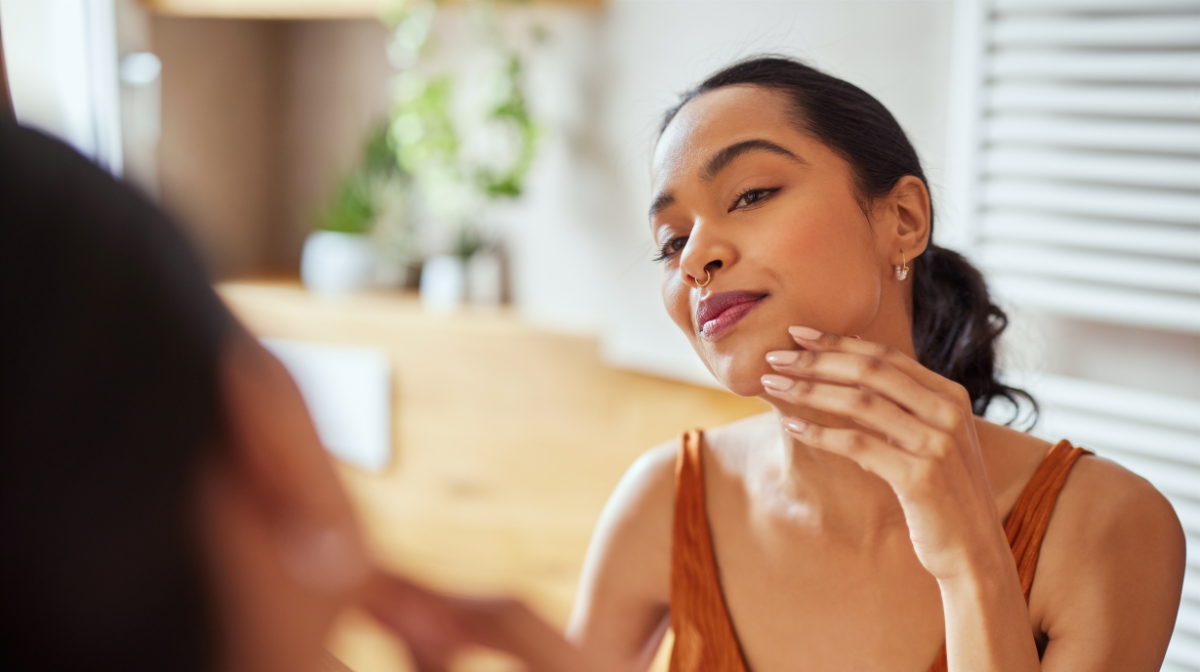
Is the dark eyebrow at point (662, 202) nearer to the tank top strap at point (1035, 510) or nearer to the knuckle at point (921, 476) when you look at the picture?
the knuckle at point (921, 476)

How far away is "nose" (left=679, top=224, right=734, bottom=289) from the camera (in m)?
0.78

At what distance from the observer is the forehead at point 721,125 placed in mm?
817

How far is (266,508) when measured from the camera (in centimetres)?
25

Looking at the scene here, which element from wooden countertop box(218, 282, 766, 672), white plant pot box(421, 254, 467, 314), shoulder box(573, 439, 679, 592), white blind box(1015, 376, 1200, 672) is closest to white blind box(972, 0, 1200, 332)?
white blind box(1015, 376, 1200, 672)

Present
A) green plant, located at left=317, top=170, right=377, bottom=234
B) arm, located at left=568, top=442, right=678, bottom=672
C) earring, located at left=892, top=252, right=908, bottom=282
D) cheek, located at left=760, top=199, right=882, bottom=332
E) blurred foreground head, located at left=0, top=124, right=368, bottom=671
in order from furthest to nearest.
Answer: green plant, located at left=317, top=170, right=377, bottom=234 → arm, located at left=568, top=442, right=678, bottom=672 → earring, located at left=892, top=252, right=908, bottom=282 → cheek, located at left=760, top=199, right=882, bottom=332 → blurred foreground head, located at left=0, top=124, right=368, bottom=671

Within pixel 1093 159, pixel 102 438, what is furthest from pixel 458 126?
pixel 102 438

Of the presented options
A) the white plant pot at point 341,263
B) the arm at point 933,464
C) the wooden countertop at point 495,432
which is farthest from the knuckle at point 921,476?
the white plant pot at point 341,263

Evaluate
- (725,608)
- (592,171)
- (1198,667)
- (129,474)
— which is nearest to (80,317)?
(129,474)

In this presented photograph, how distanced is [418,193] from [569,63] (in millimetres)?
657

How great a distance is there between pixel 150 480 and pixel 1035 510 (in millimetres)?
817

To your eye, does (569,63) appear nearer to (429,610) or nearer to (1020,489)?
(1020,489)

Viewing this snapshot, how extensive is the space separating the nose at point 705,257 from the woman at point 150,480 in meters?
0.55

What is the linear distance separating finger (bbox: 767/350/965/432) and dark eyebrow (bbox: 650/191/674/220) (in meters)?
0.23

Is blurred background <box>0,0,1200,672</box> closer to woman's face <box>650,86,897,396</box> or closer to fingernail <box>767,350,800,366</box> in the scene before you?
woman's face <box>650,86,897,396</box>
